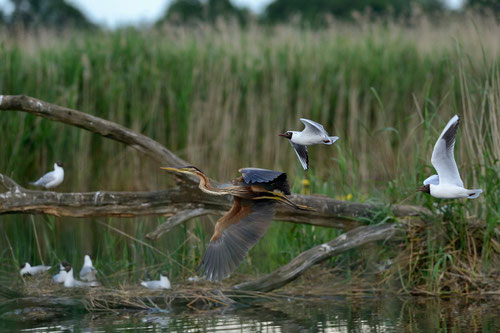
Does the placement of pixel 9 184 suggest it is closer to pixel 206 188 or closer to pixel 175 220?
pixel 175 220

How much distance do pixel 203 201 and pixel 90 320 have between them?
1.09 metres

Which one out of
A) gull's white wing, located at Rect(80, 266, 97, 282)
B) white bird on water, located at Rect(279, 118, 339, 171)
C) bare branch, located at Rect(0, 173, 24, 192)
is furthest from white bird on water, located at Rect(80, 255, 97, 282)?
white bird on water, located at Rect(279, 118, 339, 171)

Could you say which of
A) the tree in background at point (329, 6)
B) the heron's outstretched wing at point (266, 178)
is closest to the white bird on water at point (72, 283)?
the heron's outstretched wing at point (266, 178)

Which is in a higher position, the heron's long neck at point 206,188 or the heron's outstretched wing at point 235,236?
the heron's long neck at point 206,188

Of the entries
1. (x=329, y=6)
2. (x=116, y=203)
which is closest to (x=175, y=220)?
(x=116, y=203)

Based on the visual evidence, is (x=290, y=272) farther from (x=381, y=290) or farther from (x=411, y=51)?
(x=411, y=51)

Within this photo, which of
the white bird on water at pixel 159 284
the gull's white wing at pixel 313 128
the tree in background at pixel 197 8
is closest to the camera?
the gull's white wing at pixel 313 128

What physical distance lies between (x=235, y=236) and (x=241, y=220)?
0.38 ft

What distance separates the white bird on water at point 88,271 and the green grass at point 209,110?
0.25 meters

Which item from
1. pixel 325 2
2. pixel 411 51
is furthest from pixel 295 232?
pixel 325 2

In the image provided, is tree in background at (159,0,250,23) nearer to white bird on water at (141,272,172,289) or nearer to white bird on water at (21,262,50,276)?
white bird on water at (21,262,50,276)

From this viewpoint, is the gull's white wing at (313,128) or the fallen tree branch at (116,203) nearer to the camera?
the gull's white wing at (313,128)

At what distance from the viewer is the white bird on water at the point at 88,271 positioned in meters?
5.34

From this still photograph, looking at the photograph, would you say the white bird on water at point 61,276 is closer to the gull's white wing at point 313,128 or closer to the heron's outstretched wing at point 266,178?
the heron's outstretched wing at point 266,178
